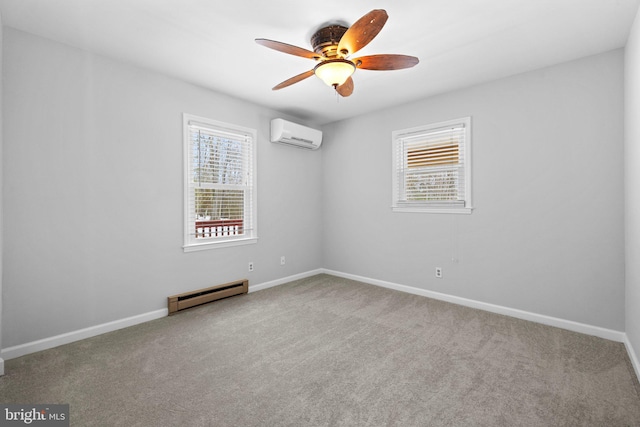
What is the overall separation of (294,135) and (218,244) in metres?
1.92

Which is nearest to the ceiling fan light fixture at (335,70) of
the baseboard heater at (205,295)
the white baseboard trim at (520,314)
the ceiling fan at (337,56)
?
the ceiling fan at (337,56)

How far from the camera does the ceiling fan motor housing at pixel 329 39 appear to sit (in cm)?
231

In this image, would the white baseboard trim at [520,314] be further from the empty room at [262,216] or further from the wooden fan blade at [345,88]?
the wooden fan blade at [345,88]

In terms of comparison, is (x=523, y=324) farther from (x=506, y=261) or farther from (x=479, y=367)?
(x=479, y=367)

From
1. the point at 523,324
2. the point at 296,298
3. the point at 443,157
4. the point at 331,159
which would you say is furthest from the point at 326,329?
the point at 331,159

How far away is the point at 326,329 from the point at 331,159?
9.72ft

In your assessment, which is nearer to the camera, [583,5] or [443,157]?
[583,5]

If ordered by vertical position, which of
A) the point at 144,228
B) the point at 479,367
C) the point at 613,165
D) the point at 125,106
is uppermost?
the point at 125,106

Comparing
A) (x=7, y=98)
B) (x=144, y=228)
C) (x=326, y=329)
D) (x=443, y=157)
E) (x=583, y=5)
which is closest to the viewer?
(x=583, y=5)

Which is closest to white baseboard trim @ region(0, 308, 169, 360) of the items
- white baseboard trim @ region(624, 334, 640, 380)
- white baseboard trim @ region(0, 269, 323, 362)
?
white baseboard trim @ region(0, 269, 323, 362)

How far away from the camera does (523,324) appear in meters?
3.04

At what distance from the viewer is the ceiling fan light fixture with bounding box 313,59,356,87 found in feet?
7.32

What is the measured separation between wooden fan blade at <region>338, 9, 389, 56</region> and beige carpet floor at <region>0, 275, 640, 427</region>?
233 centimetres

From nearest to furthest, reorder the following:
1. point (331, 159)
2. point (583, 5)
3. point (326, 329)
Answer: point (583, 5) → point (326, 329) → point (331, 159)
